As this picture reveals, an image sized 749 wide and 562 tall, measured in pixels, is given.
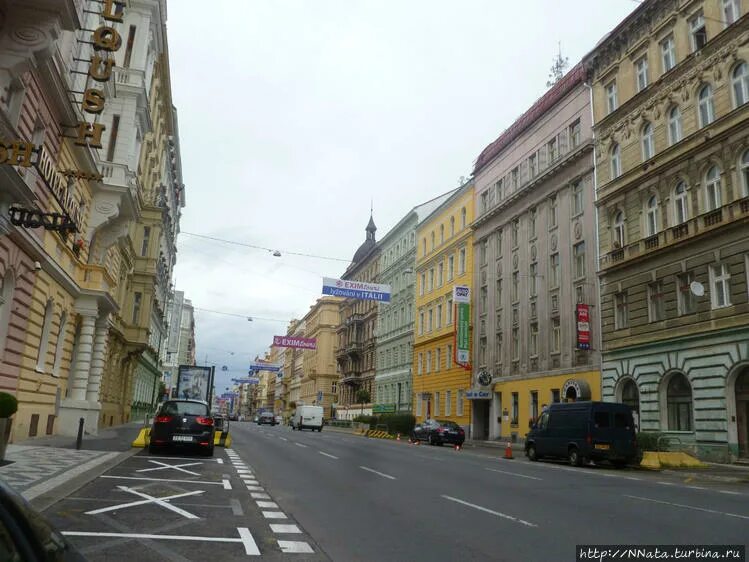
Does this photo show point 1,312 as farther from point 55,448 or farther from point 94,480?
point 94,480

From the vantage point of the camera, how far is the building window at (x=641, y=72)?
2994 centimetres

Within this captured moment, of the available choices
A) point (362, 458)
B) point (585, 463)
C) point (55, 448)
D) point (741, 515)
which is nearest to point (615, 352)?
point (585, 463)

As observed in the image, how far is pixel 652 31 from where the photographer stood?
2927cm

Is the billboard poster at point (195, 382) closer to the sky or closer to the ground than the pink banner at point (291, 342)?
closer to the ground

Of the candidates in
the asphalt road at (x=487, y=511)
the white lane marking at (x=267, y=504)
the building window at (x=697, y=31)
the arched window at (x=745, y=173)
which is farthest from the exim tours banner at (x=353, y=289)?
the white lane marking at (x=267, y=504)

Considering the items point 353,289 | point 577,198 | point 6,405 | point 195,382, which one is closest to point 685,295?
point 577,198

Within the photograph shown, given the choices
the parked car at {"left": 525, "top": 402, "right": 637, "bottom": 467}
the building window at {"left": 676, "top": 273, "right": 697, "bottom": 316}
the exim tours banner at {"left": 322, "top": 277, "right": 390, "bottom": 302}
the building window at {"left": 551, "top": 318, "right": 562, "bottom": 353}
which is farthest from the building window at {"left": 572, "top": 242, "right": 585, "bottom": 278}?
the parked car at {"left": 525, "top": 402, "right": 637, "bottom": 467}

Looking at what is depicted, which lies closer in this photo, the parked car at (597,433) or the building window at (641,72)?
the parked car at (597,433)

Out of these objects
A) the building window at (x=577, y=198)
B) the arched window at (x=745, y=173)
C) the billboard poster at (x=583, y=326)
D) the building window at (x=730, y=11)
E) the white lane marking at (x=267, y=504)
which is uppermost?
the building window at (x=730, y=11)

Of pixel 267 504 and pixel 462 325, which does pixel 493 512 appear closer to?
pixel 267 504

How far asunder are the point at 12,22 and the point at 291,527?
38.8 ft

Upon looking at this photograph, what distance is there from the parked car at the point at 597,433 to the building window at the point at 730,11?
1554 cm

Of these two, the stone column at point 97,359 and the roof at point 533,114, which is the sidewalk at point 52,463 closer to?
the stone column at point 97,359

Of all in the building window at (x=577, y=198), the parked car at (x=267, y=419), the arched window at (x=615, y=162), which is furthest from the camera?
the parked car at (x=267, y=419)
